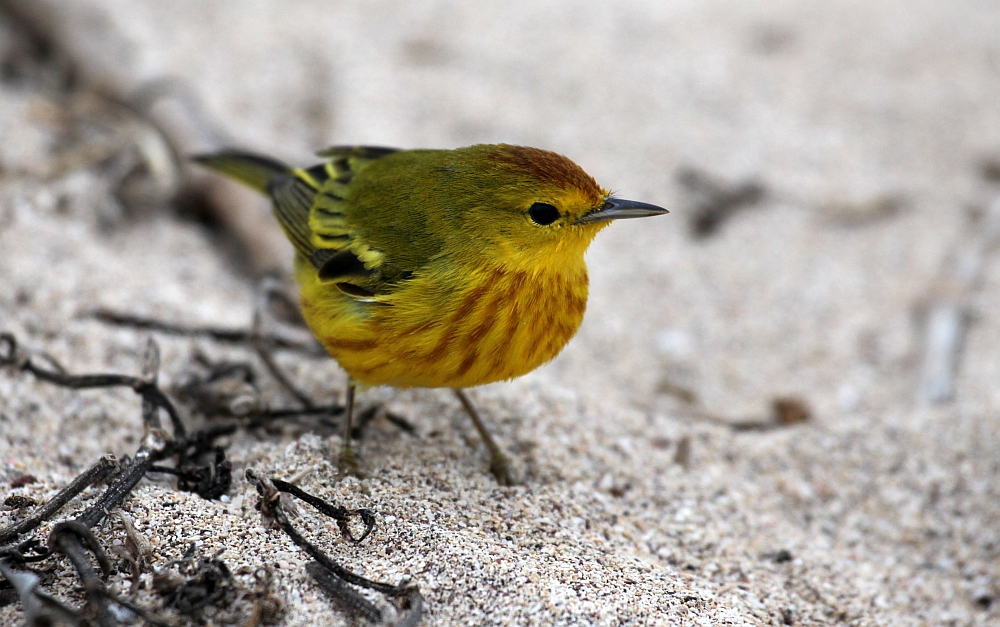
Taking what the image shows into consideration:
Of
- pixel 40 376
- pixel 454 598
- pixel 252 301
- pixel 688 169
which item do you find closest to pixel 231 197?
pixel 252 301

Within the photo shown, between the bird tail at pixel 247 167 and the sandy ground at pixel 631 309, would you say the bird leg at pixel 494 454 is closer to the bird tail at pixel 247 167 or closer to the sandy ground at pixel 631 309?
the sandy ground at pixel 631 309

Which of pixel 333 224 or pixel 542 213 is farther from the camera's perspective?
pixel 333 224

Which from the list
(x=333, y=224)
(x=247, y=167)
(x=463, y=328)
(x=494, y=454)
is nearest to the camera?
(x=463, y=328)

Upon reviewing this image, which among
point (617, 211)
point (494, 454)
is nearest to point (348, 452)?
point (494, 454)

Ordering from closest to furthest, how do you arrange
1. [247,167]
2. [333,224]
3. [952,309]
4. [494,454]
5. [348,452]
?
[348,452], [494,454], [333,224], [247,167], [952,309]

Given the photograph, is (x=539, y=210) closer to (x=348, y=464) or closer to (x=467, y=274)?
(x=467, y=274)

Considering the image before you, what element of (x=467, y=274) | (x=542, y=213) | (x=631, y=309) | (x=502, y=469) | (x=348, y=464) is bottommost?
(x=348, y=464)

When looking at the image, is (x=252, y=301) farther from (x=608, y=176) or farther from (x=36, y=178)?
(x=608, y=176)

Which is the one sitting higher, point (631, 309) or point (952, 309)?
point (952, 309)
